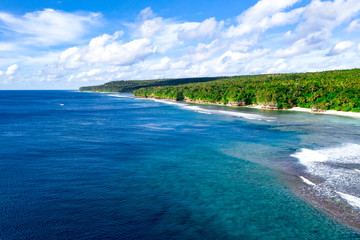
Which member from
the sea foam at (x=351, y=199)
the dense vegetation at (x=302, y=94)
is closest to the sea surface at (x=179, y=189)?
the sea foam at (x=351, y=199)

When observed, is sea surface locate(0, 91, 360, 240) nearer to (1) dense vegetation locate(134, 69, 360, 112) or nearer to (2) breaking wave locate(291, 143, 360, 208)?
(2) breaking wave locate(291, 143, 360, 208)

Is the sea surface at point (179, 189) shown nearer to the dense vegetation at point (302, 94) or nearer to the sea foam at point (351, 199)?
the sea foam at point (351, 199)

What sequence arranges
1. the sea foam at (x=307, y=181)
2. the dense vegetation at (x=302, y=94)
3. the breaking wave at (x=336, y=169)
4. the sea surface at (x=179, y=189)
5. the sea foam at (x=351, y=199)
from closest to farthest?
the sea surface at (x=179, y=189), the sea foam at (x=351, y=199), the breaking wave at (x=336, y=169), the sea foam at (x=307, y=181), the dense vegetation at (x=302, y=94)

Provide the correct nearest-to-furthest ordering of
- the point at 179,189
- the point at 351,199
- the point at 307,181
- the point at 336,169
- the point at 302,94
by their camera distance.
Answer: the point at 351,199 < the point at 179,189 < the point at 307,181 < the point at 336,169 < the point at 302,94

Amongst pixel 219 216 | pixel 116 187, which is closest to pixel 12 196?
pixel 116 187

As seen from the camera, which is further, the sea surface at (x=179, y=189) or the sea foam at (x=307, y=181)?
the sea foam at (x=307, y=181)

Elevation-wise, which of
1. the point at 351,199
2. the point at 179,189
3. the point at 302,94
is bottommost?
the point at 179,189

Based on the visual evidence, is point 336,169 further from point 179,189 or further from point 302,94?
point 302,94

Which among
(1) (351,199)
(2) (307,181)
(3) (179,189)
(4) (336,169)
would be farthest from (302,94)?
(3) (179,189)
